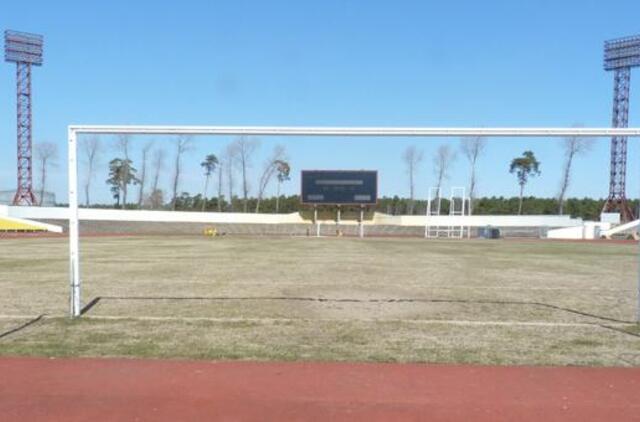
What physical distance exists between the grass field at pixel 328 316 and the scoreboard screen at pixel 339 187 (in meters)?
55.3

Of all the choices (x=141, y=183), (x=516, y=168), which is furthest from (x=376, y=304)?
(x=516, y=168)

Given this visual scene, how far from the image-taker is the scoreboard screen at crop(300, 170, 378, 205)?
245ft

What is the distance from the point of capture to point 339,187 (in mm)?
75250

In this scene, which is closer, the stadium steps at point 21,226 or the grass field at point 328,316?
the grass field at point 328,316

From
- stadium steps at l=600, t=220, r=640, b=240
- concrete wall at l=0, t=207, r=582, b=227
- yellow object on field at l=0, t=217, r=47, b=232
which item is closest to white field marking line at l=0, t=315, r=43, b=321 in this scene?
yellow object on field at l=0, t=217, r=47, b=232

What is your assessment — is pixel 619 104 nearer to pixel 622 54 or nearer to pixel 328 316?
pixel 622 54

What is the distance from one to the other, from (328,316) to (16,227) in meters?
62.2

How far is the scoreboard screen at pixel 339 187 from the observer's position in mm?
74562

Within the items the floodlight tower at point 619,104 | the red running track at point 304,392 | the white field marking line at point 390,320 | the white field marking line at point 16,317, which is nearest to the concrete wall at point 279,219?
the floodlight tower at point 619,104

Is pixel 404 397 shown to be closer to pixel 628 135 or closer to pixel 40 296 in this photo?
pixel 628 135

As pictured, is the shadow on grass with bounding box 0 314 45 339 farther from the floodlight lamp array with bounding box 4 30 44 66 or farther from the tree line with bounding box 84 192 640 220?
the tree line with bounding box 84 192 640 220

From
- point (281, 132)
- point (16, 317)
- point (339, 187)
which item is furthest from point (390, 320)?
point (339, 187)

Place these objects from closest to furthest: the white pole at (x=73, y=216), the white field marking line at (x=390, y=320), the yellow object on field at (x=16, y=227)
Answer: the white pole at (x=73, y=216)
the white field marking line at (x=390, y=320)
the yellow object on field at (x=16, y=227)

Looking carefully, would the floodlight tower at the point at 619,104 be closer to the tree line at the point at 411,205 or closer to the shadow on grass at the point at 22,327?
the tree line at the point at 411,205
